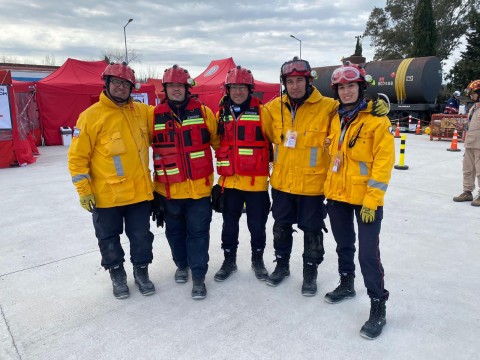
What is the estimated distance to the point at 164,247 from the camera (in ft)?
14.5

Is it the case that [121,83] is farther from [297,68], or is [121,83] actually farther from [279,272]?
[279,272]

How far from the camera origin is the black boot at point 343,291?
10.3 feet

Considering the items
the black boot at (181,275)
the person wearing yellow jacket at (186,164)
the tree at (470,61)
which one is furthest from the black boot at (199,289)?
the tree at (470,61)

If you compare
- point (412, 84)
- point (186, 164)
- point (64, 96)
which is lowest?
point (186, 164)

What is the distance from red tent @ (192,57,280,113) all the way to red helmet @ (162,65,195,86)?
1359 cm

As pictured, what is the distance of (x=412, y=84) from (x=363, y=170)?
15.6 m

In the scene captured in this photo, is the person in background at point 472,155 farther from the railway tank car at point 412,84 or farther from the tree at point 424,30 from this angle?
the tree at point 424,30

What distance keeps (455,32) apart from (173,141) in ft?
131

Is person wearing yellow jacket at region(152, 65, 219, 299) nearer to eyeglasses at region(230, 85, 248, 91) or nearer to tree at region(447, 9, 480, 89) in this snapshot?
eyeglasses at region(230, 85, 248, 91)

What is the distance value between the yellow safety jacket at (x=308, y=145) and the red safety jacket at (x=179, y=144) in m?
0.75

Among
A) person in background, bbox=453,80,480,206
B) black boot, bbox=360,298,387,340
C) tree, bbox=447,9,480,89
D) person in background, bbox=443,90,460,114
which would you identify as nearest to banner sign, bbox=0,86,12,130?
black boot, bbox=360,298,387,340

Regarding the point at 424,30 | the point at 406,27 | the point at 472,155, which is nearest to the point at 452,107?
the point at 472,155

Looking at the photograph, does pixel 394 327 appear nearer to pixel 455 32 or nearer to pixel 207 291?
pixel 207 291

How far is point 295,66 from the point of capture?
3.04m
